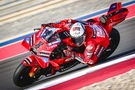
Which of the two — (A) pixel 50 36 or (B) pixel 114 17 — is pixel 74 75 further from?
(B) pixel 114 17

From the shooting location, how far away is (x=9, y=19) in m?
9.33

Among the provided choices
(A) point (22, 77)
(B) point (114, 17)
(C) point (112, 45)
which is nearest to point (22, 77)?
(A) point (22, 77)

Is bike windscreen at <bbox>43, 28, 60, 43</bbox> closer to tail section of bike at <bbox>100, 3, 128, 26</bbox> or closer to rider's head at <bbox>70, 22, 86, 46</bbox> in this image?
rider's head at <bbox>70, 22, 86, 46</bbox>

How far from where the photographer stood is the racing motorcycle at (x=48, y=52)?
494 centimetres

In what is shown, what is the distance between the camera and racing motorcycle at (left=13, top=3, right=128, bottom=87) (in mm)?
4943

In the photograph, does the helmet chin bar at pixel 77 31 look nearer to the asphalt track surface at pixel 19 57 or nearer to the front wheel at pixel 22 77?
the front wheel at pixel 22 77

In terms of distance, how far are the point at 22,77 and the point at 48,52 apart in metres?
1.33

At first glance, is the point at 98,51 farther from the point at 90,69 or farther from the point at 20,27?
the point at 20,27

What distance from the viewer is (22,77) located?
5.67 metres

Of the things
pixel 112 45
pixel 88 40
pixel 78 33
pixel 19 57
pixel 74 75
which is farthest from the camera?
pixel 19 57

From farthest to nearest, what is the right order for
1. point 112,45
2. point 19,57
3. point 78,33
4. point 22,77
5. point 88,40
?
point 19,57, point 112,45, point 22,77, point 88,40, point 78,33

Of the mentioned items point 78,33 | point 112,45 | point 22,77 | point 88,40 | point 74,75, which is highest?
point 78,33

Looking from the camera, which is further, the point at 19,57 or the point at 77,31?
the point at 19,57

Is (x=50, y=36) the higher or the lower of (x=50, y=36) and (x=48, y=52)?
the higher
